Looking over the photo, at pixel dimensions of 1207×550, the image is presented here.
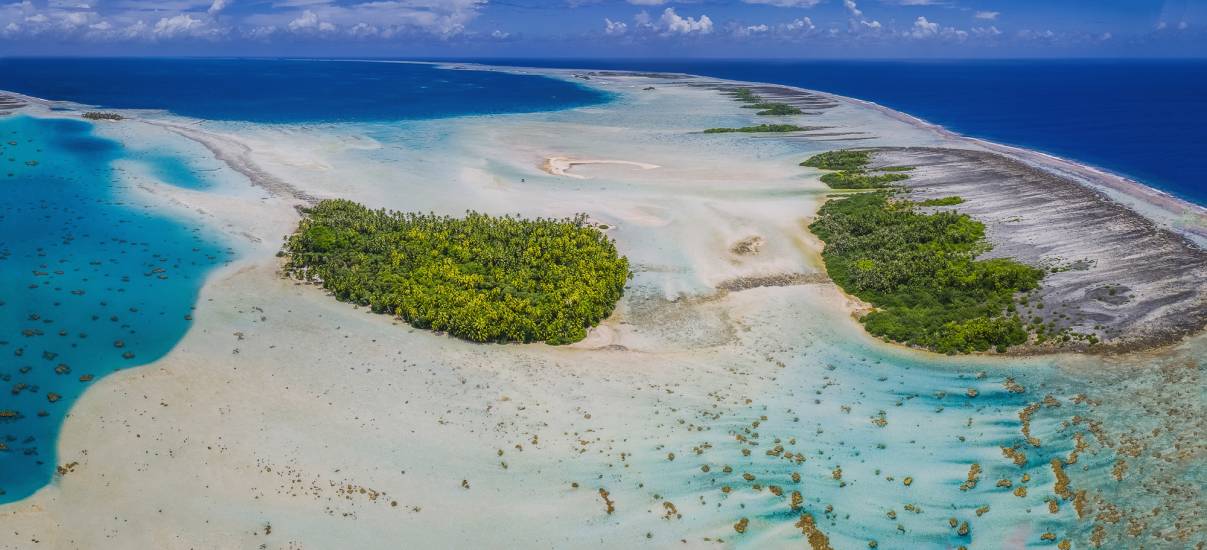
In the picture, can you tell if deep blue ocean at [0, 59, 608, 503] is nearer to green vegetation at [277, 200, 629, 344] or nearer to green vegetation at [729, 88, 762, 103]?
green vegetation at [277, 200, 629, 344]

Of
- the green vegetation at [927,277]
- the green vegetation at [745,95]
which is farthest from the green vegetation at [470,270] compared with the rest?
the green vegetation at [745,95]

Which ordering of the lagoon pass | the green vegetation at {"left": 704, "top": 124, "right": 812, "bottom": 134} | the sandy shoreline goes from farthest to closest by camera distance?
the green vegetation at {"left": 704, "top": 124, "right": 812, "bottom": 134}, the sandy shoreline, the lagoon pass

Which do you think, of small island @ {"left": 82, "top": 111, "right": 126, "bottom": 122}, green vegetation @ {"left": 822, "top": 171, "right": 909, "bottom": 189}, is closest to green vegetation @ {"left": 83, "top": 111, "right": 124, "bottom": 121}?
small island @ {"left": 82, "top": 111, "right": 126, "bottom": 122}

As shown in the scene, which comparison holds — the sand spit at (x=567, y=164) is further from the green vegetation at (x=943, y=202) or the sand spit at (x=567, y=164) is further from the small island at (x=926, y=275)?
the green vegetation at (x=943, y=202)

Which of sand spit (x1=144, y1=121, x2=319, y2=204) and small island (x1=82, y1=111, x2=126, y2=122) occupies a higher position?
small island (x1=82, y1=111, x2=126, y2=122)

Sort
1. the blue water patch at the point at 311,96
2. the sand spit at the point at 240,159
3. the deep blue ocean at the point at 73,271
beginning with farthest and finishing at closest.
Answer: the blue water patch at the point at 311,96, the sand spit at the point at 240,159, the deep blue ocean at the point at 73,271
